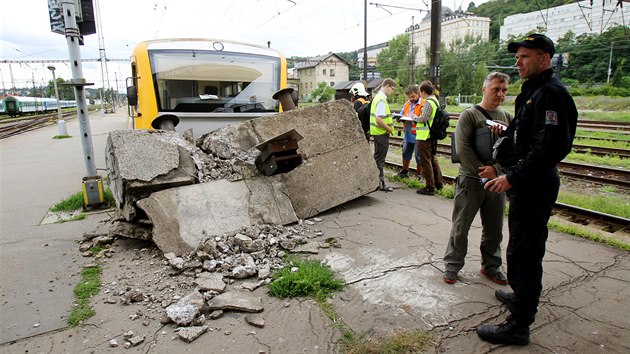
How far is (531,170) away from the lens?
256 centimetres

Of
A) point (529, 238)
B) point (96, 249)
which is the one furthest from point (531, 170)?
point (96, 249)

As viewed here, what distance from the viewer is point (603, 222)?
18.3 feet

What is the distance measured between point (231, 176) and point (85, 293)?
225 centimetres

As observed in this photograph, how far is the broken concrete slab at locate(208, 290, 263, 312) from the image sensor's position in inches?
128

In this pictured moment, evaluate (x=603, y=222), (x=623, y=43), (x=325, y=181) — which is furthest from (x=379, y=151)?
(x=623, y=43)

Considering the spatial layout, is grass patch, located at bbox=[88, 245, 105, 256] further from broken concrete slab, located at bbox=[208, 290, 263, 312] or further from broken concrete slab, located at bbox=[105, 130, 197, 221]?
broken concrete slab, located at bbox=[208, 290, 263, 312]

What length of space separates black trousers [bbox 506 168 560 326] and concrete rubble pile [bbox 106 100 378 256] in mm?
2955

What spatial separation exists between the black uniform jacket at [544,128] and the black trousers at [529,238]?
0.09 m

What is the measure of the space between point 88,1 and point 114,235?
13.3 feet

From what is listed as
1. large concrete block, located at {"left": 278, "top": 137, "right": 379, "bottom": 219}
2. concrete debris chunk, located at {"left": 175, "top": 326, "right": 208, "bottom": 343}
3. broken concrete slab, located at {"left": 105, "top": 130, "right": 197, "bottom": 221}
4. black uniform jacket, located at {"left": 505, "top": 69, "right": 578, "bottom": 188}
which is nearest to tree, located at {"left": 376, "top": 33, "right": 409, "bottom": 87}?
large concrete block, located at {"left": 278, "top": 137, "right": 379, "bottom": 219}

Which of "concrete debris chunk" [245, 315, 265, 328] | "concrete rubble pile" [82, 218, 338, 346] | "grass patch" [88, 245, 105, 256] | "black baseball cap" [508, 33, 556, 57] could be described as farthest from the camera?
"grass patch" [88, 245, 105, 256]

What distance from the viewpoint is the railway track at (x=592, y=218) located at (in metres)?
5.35

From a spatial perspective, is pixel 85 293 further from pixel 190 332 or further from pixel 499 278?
pixel 499 278

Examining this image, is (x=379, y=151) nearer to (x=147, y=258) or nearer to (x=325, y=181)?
(x=325, y=181)
